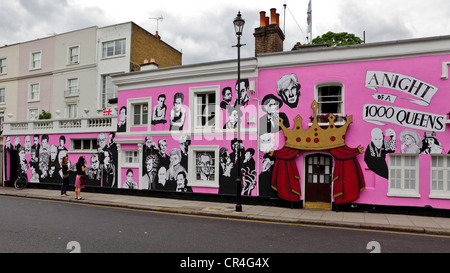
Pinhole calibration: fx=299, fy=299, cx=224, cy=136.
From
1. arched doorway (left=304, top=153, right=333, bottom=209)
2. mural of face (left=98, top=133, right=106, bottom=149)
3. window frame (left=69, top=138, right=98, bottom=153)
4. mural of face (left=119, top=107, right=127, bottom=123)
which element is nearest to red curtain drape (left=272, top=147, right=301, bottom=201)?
arched doorway (left=304, top=153, right=333, bottom=209)

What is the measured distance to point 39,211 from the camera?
11.2 m

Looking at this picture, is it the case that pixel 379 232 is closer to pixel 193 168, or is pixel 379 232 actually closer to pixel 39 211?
pixel 193 168

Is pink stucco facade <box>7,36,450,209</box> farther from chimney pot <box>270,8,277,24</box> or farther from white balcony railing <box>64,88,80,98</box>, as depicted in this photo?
white balcony railing <box>64,88,80,98</box>

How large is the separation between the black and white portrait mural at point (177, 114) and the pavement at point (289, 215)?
355 centimetres

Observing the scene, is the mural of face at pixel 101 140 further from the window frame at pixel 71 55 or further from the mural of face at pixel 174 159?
the window frame at pixel 71 55

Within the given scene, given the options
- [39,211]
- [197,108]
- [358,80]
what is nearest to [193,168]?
[197,108]

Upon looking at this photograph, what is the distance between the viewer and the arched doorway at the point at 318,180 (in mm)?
11930

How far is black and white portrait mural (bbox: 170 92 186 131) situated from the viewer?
47.2 feet

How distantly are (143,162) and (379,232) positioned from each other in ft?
35.8

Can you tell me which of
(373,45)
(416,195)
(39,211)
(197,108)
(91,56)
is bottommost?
(39,211)

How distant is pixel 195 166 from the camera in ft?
46.5

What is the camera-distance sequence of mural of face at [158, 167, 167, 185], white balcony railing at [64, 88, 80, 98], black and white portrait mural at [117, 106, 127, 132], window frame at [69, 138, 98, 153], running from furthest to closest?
white balcony railing at [64, 88, 80, 98] < window frame at [69, 138, 98, 153] < black and white portrait mural at [117, 106, 127, 132] < mural of face at [158, 167, 167, 185]

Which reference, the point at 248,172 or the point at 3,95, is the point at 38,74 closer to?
the point at 3,95

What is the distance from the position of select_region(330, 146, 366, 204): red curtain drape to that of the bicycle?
17881 millimetres
